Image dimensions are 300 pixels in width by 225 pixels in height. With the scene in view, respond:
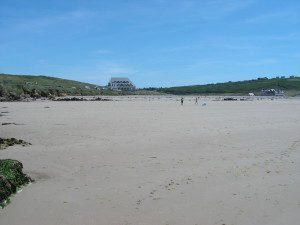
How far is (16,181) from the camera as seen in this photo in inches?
344

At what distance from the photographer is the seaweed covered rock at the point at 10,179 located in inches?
311

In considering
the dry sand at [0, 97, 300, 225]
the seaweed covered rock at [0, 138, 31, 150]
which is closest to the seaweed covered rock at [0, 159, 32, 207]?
the dry sand at [0, 97, 300, 225]

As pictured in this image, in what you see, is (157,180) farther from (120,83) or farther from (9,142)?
(120,83)

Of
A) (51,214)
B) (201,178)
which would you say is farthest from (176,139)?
(51,214)

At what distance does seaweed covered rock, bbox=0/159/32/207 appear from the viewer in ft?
26.0

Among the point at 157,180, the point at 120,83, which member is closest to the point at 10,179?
A: the point at 157,180

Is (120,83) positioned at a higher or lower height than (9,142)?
higher

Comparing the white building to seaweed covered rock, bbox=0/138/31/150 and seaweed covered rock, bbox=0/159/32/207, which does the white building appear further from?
seaweed covered rock, bbox=0/159/32/207

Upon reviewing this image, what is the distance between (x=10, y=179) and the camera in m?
8.44

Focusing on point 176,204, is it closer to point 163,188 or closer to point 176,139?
point 163,188

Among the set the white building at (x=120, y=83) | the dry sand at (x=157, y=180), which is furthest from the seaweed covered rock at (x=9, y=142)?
the white building at (x=120, y=83)

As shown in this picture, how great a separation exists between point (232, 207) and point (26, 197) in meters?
3.82

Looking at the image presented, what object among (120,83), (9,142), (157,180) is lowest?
(157,180)

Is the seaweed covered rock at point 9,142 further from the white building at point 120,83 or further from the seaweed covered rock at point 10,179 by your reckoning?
the white building at point 120,83
